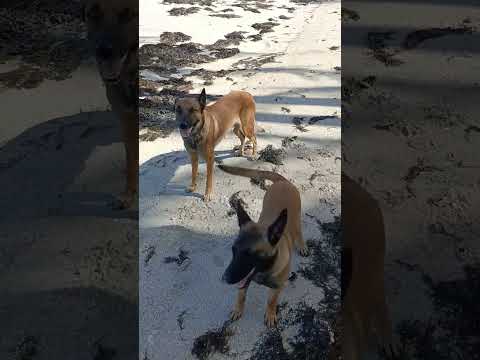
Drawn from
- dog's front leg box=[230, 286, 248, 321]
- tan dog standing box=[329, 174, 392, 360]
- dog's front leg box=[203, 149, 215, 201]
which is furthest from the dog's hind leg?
dog's front leg box=[230, 286, 248, 321]

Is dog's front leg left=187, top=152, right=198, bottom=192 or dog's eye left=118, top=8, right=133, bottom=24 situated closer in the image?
dog's eye left=118, top=8, right=133, bottom=24

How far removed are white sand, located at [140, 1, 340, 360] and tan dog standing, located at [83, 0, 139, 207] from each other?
1.80 ft

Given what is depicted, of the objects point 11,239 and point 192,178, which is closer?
point 11,239

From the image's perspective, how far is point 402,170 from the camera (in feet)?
6.97

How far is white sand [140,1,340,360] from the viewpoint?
1707mm

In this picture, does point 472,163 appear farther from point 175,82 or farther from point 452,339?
point 175,82

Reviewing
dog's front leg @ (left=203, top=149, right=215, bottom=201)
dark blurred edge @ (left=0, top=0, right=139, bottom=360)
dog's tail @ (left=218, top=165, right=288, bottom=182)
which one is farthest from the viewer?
dog's front leg @ (left=203, top=149, right=215, bottom=201)

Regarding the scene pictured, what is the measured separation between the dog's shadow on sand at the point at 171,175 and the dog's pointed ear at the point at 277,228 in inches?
34.1

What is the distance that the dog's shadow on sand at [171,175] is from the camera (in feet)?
7.49

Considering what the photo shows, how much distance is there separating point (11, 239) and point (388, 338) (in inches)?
47.0

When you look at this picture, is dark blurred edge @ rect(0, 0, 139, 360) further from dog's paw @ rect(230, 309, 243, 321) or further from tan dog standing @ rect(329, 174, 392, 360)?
tan dog standing @ rect(329, 174, 392, 360)

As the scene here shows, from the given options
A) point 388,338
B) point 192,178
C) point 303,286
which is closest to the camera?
point 388,338

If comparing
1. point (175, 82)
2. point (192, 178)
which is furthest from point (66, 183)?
point (175, 82)

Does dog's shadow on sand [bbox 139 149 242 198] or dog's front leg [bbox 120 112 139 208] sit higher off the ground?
dog's front leg [bbox 120 112 139 208]
